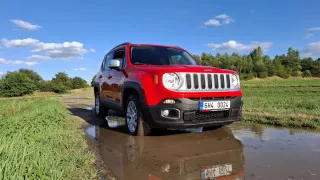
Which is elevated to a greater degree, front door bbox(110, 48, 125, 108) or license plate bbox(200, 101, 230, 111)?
front door bbox(110, 48, 125, 108)

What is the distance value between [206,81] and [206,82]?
2 cm

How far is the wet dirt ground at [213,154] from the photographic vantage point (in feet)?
10.4

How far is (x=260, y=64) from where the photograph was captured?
71750 millimetres

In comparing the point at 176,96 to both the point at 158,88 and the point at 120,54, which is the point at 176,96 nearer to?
the point at 158,88

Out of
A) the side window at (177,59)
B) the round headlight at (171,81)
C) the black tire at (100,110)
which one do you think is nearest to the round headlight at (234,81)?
the round headlight at (171,81)

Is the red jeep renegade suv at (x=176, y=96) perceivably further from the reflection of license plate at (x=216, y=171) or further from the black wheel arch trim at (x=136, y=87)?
the reflection of license plate at (x=216, y=171)

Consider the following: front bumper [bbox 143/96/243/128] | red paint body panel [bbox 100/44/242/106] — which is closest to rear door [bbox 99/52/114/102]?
red paint body panel [bbox 100/44/242/106]

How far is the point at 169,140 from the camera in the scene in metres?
4.90

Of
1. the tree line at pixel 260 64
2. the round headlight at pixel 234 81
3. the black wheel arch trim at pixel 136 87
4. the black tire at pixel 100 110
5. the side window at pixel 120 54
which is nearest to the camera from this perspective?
the black wheel arch trim at pixel 136 87

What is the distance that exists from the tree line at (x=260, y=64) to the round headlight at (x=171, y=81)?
6101 cm

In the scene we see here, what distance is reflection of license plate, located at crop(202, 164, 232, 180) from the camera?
10.2 ft

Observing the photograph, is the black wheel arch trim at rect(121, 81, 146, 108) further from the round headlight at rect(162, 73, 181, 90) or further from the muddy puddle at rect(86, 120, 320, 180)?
the muddy puddle at rect(86, 120, 320, 180)

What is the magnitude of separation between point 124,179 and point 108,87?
4.33 m

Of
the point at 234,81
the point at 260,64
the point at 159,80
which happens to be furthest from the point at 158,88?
the point at 260,64
